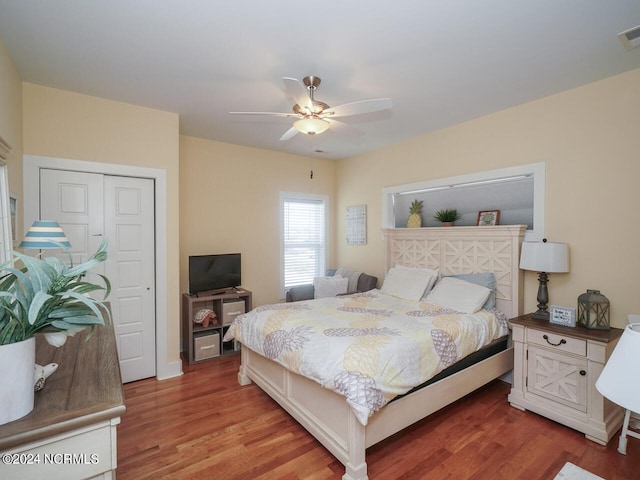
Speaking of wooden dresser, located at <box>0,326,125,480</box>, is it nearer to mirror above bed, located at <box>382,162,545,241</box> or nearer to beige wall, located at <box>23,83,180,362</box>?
beige wall, located at <box>23,83,180,362</box>

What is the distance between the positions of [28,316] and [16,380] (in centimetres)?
21

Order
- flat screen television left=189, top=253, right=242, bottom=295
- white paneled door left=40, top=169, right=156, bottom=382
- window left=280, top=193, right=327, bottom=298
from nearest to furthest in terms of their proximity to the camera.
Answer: white paneled door left=40, top=169, right=156, bottom=382
flat screen television left=189, top=253, right=242, bottom=295
window left=280, top=193, right=327, bottom=298

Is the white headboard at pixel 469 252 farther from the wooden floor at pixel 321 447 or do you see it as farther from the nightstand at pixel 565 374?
the wooden floor at pixel 321 447

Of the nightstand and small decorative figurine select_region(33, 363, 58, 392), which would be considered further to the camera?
the nightstand

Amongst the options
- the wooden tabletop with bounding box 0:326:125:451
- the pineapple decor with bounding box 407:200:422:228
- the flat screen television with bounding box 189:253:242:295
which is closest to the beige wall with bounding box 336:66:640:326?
the pineapple decor with bounding box 407:200:422:228

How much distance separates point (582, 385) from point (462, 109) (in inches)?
102

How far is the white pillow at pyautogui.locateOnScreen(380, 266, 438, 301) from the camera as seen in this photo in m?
3.51

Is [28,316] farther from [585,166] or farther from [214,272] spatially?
[585,166]

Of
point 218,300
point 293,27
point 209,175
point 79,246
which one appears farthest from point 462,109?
point 79,246

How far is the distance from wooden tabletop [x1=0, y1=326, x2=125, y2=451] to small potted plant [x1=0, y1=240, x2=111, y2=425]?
0.06m

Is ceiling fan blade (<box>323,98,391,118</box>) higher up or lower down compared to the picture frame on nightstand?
higher up

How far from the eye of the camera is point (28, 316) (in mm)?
899

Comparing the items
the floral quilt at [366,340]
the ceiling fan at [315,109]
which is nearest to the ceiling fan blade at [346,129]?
the ceiling fan at [315,109]

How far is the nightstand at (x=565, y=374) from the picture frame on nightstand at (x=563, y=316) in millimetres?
52
